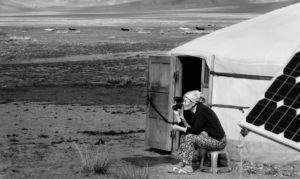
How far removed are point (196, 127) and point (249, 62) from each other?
186 cm

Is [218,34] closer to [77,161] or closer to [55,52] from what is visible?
[77,161]

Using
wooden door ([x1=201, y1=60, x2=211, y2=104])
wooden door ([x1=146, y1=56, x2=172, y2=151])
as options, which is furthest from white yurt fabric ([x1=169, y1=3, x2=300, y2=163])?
wooden door ([x1=146, y1=56, x2=172, y2=151])

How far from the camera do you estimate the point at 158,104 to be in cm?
1294

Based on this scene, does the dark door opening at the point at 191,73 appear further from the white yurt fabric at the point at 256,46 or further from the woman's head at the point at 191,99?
the woman's head at the point at 191,99

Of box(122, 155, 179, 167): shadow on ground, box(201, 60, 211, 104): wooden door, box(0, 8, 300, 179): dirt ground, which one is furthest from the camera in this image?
box(201, 60, 211, 104): wooden door

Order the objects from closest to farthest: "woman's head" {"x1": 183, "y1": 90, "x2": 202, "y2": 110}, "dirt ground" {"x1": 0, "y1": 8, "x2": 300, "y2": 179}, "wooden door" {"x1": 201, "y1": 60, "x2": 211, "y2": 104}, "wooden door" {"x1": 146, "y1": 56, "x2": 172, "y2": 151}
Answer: "woman's head" {"x1": 183, "y1": 90, "x2": 202, "y2": 110}
"dirt ground" {"x1": 0, "y1": 8, "x2": 300, "y2": 179}
"wooden door" {"x1": 201, "y1": 60, "x2": 211, "y2": 104}
"wooden door" {"x1": 146, "y1": 56, "x2": 172, "y2": 151}

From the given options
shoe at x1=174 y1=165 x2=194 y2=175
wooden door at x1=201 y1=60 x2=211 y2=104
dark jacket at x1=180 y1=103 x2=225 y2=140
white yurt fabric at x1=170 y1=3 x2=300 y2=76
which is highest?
white yurt fabric at x1=170 y1=3 x2=300 y2=76

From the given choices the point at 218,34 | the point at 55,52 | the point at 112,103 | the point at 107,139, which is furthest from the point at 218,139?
the point at 55,52

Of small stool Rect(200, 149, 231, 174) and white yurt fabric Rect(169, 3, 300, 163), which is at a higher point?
white yurt fabric Rect(169, 3, 300, 163)

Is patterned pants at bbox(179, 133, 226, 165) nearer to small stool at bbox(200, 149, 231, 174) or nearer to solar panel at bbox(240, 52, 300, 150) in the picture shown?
small stool at bbox(200, 149, 231, 174)

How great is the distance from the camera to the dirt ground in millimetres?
11391

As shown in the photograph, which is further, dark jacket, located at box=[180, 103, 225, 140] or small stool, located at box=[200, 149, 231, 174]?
small stool, located at box=[200, 149, 231, 174]

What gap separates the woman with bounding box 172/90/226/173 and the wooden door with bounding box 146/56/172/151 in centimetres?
191

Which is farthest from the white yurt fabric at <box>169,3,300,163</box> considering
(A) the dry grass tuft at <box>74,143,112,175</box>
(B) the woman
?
(A) the dry grass tuft at <box>74,143,112,175</box>
